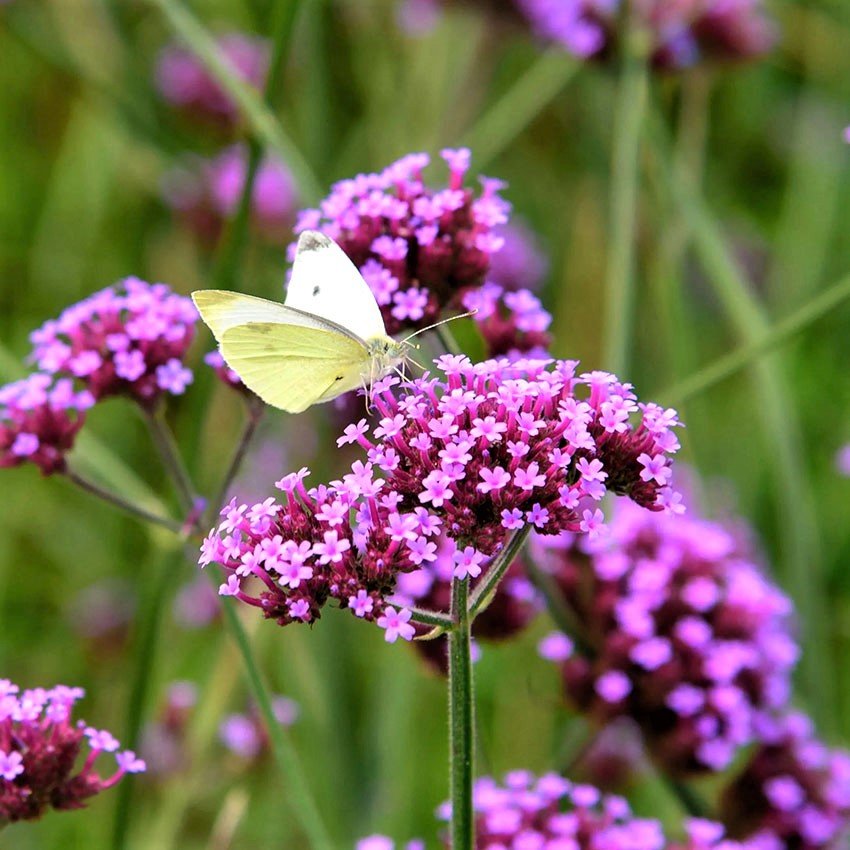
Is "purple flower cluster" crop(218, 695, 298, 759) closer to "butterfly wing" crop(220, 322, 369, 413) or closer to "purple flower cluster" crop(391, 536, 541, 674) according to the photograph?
"purple flower cluster" crop(391, 536, 541, 674)

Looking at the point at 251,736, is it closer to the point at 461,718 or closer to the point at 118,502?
the point at 118,502

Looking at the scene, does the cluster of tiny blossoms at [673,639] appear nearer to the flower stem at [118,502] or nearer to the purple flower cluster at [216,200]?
the flower stem at [118,502]

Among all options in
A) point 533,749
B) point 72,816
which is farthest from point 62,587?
point 533,749

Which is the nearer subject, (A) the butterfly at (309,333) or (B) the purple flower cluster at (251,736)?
(A) the butterfly at (309,333)

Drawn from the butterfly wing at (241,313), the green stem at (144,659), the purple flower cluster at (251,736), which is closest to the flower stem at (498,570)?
the butterfly wing at (241,313)

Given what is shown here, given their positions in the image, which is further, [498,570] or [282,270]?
[282,270]

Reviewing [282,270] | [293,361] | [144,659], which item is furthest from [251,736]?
[282,270]

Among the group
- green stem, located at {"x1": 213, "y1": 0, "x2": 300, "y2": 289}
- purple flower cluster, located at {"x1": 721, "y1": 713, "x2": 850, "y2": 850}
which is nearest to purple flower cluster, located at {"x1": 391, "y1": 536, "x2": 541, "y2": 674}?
purple flower cluster, located at {"x1": 721, "y1": 713, "x2": 850, "y2": 850}
